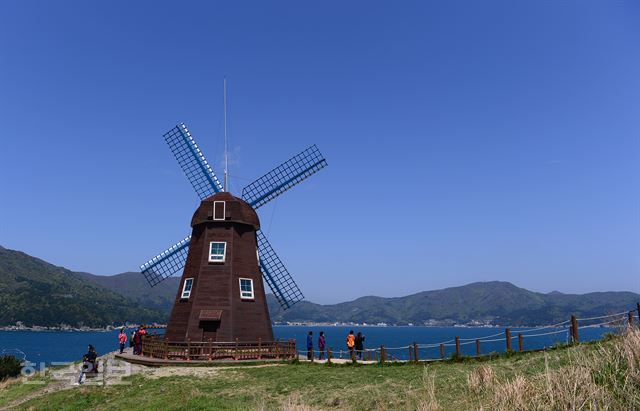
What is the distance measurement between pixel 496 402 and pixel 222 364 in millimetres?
19267

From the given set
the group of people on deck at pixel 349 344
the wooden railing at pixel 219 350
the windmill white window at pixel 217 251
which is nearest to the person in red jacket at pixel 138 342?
the wooden railing at pixel 219 350

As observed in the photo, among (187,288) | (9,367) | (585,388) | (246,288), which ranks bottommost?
(9,367)

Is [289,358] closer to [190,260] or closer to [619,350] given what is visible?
[190,260]

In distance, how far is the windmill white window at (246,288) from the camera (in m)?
29.6

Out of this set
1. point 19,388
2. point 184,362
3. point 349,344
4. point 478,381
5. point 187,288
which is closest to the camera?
point 478,381

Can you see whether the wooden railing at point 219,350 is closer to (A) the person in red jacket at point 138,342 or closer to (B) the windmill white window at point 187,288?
(A) the person in red jacket at point 138,342

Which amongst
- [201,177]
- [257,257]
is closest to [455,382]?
[257,257]

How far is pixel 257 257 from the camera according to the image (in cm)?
3200

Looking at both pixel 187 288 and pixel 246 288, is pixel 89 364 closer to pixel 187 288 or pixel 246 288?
pixel 187 288

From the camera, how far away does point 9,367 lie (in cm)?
3166

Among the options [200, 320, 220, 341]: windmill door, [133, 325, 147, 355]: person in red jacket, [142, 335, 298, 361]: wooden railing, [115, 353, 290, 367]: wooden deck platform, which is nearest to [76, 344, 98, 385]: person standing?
[115, 353, 290, 367]: wooden deck platform

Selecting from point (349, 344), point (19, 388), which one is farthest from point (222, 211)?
point (19, 388)

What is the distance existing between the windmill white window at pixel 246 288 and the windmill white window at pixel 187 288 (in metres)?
3.00

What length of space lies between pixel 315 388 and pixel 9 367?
24500 mm
